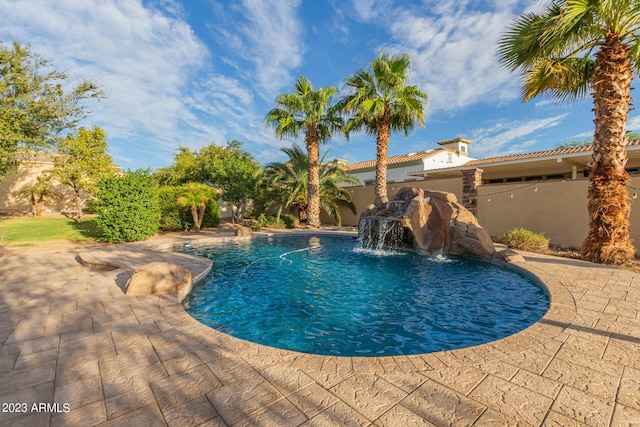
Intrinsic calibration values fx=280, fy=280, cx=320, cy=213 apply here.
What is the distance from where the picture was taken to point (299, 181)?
60.1 feet

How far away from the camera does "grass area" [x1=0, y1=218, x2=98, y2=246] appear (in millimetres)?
11547

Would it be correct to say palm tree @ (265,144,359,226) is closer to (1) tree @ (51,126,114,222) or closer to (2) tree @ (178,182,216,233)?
(2) tree @ (178,182,216,233)

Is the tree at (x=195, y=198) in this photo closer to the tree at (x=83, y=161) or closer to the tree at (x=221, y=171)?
the tree at (x=221, y=171)

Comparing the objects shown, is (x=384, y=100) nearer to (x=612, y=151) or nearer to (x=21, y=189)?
(x=612, y=151)

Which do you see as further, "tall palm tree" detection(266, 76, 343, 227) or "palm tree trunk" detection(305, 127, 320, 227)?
"palm tree trunk" detection(305, 127, 320, 227)

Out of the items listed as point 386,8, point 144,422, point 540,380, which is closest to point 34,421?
point 144,422

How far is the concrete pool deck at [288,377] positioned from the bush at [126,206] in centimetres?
791

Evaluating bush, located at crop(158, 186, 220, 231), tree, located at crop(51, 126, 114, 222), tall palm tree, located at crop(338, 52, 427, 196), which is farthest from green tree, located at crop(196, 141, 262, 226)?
tree, located at crop(51, 126, 114, 222)

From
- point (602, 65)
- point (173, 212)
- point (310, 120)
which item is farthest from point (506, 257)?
point (173, 212)

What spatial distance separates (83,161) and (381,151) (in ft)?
61.3

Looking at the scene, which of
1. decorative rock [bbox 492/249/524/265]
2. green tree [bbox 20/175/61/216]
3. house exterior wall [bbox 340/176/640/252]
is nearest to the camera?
decorative rock [bbox 492/249/524/265]

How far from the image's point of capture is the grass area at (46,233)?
11.5 metres

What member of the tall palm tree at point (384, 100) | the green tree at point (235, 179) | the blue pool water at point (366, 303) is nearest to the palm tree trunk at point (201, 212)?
the green tree at point (235, 179)

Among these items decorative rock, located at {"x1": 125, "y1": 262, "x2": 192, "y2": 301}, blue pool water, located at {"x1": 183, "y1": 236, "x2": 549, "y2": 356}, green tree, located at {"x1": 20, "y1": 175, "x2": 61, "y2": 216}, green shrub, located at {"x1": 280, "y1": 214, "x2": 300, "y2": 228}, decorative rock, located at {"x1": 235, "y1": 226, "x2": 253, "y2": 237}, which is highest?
green tree, located at {"x1": 20, "y1": 175, "x2": 61, "y2": 216}
